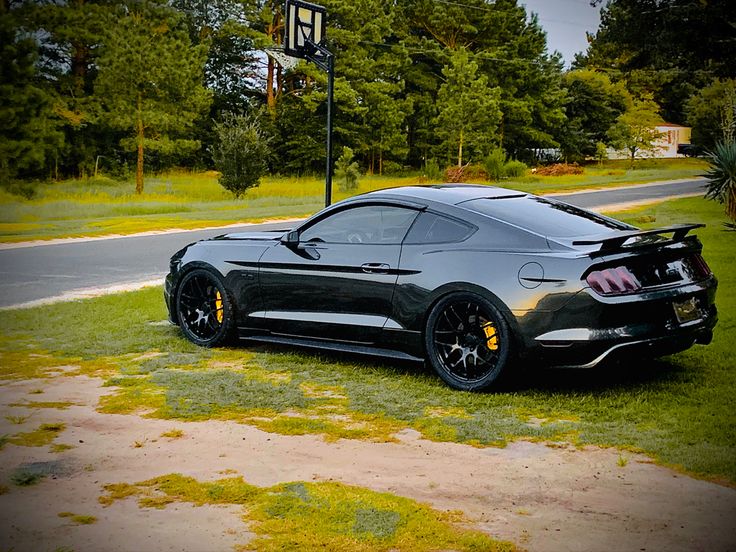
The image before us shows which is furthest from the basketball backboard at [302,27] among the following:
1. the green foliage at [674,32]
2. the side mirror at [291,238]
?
the green foliage at [674,32]

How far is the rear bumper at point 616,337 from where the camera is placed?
6273 mm

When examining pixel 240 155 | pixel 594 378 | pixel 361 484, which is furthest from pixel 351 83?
pixel 361 484

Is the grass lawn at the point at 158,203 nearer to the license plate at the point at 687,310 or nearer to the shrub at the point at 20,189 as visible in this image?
the shrub at the point at 20,189

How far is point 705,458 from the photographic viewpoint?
5.16 metres

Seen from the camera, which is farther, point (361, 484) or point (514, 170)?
point (514, 170)

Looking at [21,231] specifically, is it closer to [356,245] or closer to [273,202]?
[273,202]

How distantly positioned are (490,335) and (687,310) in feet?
4.56

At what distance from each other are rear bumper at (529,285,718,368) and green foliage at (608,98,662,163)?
6089 centimetres

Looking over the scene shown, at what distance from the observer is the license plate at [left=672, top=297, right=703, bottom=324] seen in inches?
261

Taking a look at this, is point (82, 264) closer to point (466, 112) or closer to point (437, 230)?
point (437, 230)

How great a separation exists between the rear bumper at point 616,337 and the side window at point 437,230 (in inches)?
41.7

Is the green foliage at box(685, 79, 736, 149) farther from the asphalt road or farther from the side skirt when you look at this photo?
the side skirt

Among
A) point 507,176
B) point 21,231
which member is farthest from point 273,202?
point 507,176

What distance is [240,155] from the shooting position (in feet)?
109
